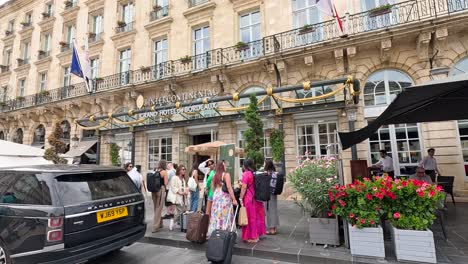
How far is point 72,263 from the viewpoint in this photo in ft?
10.3

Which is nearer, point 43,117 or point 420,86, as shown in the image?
point 420,86

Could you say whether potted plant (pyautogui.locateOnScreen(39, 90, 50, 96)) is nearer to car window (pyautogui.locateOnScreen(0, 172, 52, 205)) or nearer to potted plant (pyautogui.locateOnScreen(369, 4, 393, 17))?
car window (pyautogui.locateOnScreen(0, 172, 52, 205))

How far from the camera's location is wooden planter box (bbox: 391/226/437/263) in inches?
139

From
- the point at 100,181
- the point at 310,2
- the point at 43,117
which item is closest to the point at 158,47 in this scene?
the point at 310,2

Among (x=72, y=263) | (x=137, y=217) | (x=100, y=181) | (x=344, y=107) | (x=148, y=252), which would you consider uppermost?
(x=344, y=107)

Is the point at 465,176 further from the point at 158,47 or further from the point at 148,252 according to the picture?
the point at 158,47

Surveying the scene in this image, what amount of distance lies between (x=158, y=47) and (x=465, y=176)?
51.3 ft

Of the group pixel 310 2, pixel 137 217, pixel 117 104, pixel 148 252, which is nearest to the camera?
pixel 137 217

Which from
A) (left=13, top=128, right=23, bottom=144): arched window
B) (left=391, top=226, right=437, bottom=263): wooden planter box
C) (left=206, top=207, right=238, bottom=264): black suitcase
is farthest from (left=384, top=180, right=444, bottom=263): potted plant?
(left=13, top=128, right=23, bottom=144): arched window

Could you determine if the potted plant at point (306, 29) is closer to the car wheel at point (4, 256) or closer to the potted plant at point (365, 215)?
the potted plant at point (365, 215)

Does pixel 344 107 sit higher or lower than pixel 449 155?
higher

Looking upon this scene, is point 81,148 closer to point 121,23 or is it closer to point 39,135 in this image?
point 39,135

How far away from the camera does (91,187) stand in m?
3.65

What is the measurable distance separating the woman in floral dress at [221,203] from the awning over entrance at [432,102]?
3.33m
